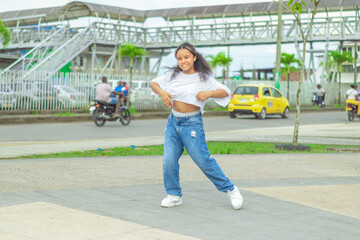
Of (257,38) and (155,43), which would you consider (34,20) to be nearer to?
(155,43)

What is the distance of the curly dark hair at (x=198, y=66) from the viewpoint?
5.66 m

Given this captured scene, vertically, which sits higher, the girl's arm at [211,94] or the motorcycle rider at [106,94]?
the girl's arm at [211,94]

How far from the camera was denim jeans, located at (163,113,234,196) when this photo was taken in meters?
5.58

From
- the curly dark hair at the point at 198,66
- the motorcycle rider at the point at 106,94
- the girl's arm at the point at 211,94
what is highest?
the curly dark hair at the point at 198,66

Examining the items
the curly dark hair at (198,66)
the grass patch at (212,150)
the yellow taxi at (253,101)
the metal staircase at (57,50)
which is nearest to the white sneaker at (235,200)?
the curly dark hair at (198,66)

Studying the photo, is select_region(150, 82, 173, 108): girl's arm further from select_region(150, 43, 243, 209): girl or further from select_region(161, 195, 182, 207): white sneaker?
select_region(161, 195, 182, 207): white sneaker

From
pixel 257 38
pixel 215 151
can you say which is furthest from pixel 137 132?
pixel 257 38

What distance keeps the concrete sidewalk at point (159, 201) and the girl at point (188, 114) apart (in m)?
0.22

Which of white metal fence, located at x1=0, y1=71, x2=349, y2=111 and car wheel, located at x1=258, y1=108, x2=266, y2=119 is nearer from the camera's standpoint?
white metal fence, located at x1=0, y1=71, x2=349, y2=111

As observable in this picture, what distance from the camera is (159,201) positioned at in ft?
19.3

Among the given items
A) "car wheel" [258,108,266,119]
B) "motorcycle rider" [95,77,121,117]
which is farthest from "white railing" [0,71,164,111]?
→ "car wheel" [258,108,266,119]

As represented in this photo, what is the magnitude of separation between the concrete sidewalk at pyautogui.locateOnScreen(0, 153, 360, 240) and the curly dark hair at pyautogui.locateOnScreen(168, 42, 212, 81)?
1271 mm

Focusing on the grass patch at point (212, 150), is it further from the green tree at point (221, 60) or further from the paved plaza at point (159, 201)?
the green tree at point (221, 60)

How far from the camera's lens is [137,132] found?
17.1 m
